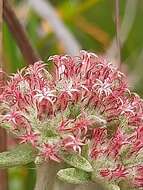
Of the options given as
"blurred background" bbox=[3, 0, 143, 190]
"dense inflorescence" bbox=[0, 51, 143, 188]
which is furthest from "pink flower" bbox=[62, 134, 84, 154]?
"blurred background" bbox=[3, 0, 143, 190]

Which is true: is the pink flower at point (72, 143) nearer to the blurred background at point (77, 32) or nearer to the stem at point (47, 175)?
the stem at point (47, 175)

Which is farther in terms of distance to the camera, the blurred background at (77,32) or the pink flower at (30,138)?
the blurred background at (77,32)

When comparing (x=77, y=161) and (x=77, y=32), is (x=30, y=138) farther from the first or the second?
(x=77, y=32)

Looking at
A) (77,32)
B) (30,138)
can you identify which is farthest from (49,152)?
(77,32)

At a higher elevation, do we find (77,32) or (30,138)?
(77,32)

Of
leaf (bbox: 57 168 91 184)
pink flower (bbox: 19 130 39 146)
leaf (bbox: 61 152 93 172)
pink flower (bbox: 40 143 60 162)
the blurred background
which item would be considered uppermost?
the blurred background

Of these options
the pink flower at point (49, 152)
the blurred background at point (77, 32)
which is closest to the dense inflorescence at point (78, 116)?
the pink flower at point (49, 152)

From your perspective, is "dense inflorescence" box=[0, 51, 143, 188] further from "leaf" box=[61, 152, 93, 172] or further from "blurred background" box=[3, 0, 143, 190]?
"blurred background" box=[3, 0, 143, 190]
